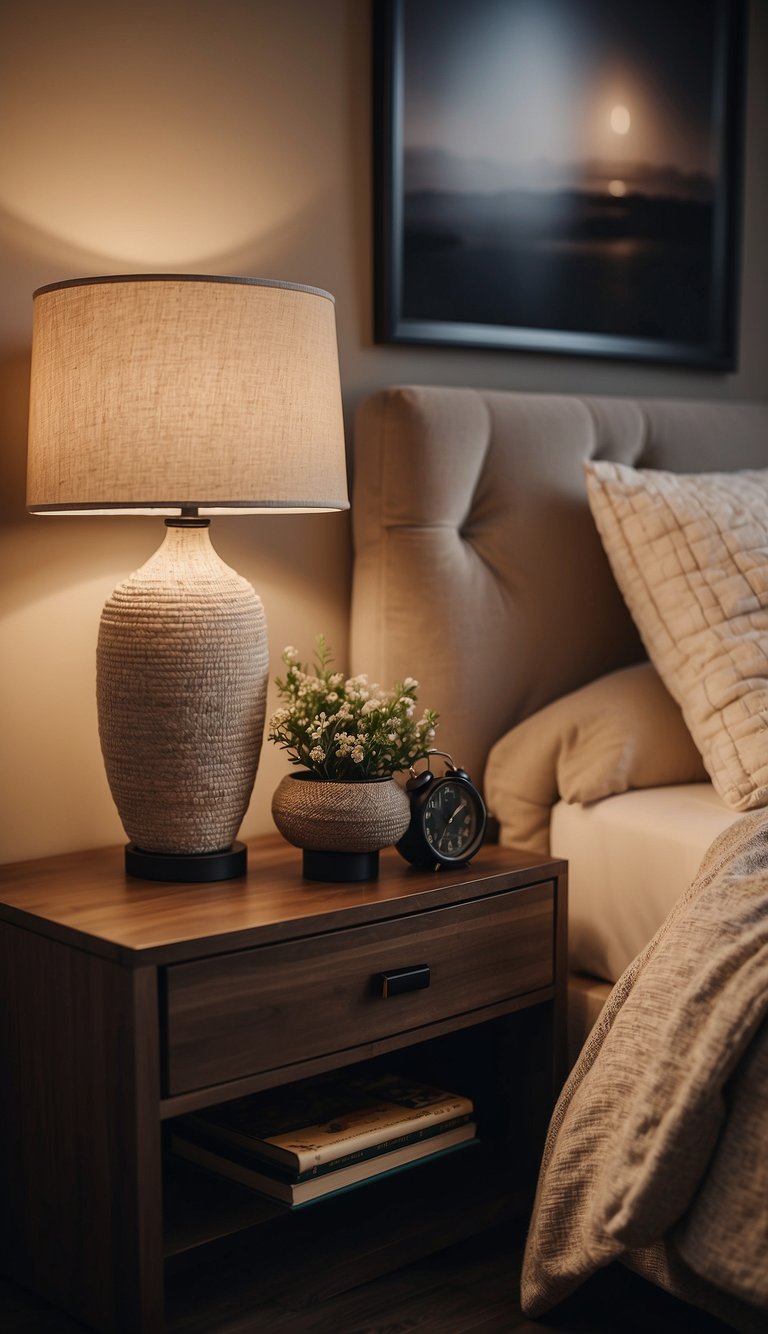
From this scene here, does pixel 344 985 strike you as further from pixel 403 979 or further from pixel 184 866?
pixel 184 866

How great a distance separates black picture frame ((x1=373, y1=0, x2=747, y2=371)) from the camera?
2273mm

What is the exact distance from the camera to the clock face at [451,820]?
6.01ft

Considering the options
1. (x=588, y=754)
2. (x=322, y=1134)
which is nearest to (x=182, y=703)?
(x=322, y=1134)

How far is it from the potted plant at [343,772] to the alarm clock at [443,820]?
0.11 feet

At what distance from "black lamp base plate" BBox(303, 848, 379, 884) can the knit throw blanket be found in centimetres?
36

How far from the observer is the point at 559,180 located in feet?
8.20

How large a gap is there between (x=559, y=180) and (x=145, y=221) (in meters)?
0.90

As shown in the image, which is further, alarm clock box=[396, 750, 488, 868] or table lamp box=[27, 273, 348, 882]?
alarm clock box=[396, 750, 488, 868]

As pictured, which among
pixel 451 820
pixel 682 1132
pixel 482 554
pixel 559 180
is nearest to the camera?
pixel 682 1132

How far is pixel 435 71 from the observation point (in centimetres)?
229

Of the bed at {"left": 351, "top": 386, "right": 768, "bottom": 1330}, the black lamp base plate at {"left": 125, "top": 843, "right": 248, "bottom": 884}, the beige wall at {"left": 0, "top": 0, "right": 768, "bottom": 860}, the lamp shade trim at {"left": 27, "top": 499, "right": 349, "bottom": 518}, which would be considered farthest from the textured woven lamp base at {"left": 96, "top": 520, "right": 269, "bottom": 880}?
the bed at {"left": 351, "top": 386, "right": 768, "bottom": 1330}

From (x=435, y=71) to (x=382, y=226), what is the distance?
295 millimetres

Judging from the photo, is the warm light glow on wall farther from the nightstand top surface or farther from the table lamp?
the nightstand top surface

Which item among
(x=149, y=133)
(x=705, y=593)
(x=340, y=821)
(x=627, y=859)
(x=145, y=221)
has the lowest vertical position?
(x=627, y=859)
